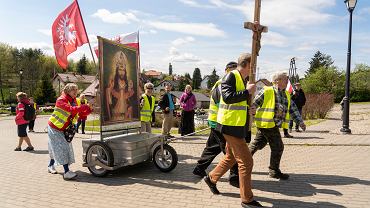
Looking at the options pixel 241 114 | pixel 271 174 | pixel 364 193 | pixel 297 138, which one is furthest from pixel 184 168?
pixel 297 138

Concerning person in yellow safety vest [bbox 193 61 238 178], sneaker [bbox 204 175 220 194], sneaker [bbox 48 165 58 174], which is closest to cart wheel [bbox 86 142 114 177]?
sneaker [bbox 48 165 58 174]

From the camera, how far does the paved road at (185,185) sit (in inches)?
201

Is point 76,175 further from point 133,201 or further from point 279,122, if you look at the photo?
point 279,122

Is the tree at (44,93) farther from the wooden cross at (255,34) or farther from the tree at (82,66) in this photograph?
the wooden cross at (255,34)

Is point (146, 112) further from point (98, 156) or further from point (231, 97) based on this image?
point (231, 97)

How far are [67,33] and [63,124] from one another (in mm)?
2554

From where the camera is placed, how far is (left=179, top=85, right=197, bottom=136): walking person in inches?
462

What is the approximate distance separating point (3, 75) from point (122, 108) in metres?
63.8

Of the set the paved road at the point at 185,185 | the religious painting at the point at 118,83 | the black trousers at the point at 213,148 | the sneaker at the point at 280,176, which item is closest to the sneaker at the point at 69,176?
the paved road at the point at 185,185

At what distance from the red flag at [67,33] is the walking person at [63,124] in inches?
65.8

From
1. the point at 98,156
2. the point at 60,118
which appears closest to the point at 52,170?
the point at 98,156

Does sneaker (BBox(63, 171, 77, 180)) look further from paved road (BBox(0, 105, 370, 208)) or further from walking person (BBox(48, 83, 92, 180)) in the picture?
paved road (BBox(0, 105, 370, 208))

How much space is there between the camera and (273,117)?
5988 mm

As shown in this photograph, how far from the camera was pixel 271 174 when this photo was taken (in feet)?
20.6
